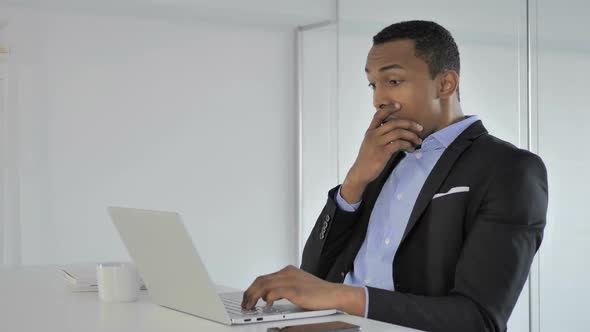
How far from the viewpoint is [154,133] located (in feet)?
17.5

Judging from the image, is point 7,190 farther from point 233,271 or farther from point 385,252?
point 385,252

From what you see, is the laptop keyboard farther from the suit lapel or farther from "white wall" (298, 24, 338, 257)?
"white wall" (298, 24, 338, 257)

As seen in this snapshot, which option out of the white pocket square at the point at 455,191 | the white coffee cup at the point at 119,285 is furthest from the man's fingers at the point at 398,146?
the white coffee cup at the point at 119,285

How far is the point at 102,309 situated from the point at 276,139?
13.4 ft

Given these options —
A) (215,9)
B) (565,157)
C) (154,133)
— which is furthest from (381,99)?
(154,133)

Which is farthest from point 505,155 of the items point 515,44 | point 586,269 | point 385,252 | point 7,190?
point 7,190

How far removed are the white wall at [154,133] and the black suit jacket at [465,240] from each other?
3.11 m

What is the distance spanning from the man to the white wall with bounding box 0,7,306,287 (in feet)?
9.95

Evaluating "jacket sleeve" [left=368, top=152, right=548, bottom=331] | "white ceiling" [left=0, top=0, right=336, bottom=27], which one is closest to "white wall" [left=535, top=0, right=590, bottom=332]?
"jacket sleeve" [left=368, top=152, right=548, bottom=331]

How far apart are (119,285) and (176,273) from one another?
298 mm

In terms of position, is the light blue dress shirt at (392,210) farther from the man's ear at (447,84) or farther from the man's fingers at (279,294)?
the man's fingers at (279,294)

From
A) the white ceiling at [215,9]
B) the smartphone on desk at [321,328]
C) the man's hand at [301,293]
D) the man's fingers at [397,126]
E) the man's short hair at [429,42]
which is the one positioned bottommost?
the smartphone on desk at [321,328]

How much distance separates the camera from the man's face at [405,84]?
6.98 ft

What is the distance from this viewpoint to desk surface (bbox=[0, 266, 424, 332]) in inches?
59.6
